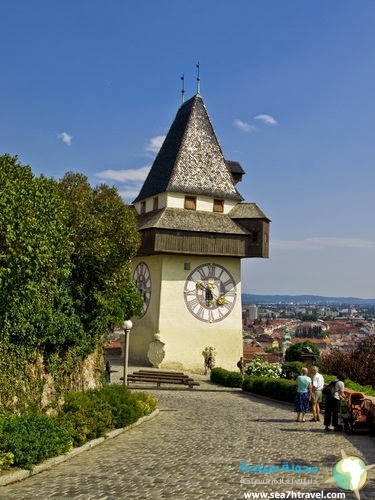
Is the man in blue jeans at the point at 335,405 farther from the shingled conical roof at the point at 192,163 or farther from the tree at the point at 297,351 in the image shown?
the shingled conical roof at the point at 192,163

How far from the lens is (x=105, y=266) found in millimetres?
17891

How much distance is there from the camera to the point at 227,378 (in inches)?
1080

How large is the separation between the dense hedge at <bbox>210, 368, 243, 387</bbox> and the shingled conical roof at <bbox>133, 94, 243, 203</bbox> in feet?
35.0

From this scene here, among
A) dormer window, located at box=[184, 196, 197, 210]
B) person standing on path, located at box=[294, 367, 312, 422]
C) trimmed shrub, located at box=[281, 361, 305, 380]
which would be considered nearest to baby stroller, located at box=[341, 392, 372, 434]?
person standing on path, located at box=[294, 367, 312, 422]

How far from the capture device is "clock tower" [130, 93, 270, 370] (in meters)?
32.8

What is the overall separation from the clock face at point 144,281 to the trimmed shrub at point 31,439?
71.2 feet

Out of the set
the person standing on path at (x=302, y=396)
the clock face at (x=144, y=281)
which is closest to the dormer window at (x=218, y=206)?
the clock face at (x=144, y=281)

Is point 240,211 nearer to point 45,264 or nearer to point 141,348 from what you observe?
point 141,348

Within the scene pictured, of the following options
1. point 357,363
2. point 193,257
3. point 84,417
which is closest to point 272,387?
point 357,363

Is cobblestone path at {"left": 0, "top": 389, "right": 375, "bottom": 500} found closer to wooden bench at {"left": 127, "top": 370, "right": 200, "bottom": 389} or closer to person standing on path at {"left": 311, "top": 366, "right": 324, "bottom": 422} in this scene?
person standing on path at {"left": 311, "top": 366, "right": 324, "bottom": 422}

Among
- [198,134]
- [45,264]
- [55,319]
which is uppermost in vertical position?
[198,134]

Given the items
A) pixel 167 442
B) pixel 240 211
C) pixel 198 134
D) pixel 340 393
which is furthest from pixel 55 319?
pixel 198 134

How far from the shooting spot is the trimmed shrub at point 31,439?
34.6 ft

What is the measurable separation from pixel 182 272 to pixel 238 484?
79.0ft
